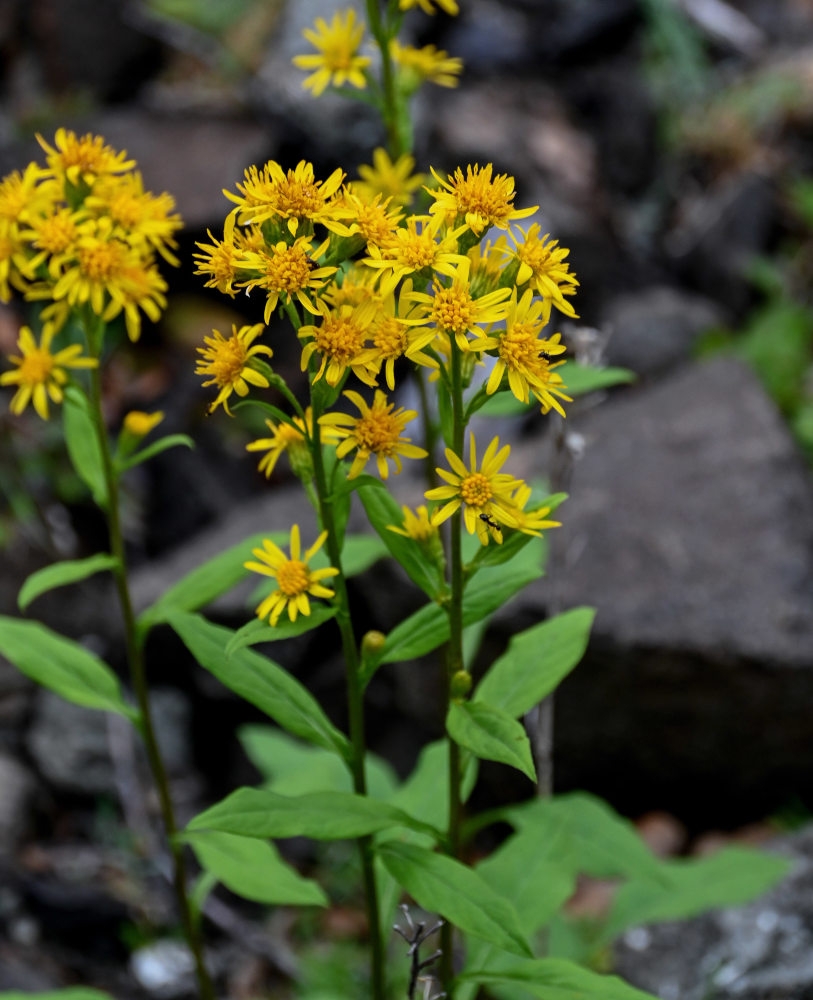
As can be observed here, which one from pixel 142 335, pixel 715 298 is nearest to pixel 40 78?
pixel 142 335

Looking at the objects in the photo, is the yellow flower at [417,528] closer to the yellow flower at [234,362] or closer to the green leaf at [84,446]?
the yellow flower at [234,362]

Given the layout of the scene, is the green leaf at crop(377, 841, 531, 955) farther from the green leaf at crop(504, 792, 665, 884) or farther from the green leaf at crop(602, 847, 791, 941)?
the green leaf at crop(602, 847, 791, 941)

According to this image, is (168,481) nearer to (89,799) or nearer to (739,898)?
(89,799)

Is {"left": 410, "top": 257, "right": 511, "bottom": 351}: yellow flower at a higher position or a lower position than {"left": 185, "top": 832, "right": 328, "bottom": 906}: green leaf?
higher

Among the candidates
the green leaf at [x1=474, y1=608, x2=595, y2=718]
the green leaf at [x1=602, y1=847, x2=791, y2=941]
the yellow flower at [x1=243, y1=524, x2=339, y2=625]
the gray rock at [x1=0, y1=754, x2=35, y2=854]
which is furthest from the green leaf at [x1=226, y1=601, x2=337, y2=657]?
the gray rock at [x1=0, y1=754, x2=35, y2=854]

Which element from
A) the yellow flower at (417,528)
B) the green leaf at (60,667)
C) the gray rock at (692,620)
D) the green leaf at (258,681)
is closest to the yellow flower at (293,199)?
the yellow flower at (417,528)

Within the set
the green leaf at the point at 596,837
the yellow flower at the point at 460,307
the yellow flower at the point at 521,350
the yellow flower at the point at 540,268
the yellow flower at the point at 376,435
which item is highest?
the yellow flower at the point at 540,268
